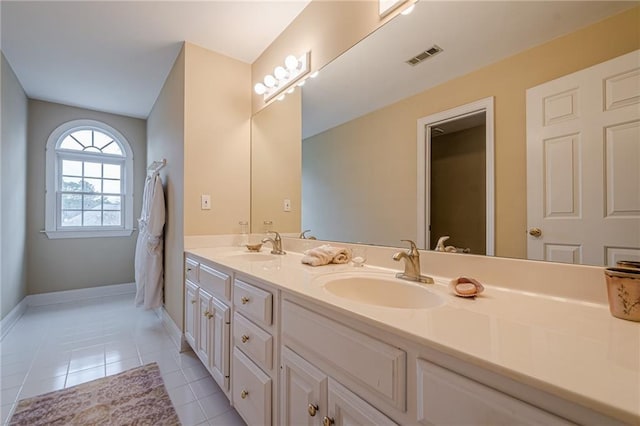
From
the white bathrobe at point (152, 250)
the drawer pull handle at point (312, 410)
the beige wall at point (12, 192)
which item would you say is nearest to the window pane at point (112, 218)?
the beige wall at point (12, 192)

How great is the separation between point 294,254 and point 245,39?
5.42 ft

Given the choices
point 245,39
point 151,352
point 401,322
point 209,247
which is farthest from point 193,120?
point 401,322

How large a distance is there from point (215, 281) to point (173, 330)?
119cm

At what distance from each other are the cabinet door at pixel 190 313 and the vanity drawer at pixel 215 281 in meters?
0.19

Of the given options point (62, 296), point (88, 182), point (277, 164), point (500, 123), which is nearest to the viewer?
→ point (500, 123)

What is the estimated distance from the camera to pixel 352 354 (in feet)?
2.27

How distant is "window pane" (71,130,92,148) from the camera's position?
3.43 metres

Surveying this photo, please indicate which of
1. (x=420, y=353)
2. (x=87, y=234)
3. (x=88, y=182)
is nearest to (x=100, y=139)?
(x=88, y=182)

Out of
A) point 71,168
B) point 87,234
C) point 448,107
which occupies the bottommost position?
point 87,234

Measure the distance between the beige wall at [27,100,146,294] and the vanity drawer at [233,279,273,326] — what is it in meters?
3.28

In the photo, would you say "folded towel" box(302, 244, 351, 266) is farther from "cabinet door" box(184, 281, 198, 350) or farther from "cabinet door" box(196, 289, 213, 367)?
"cabinet door" box(184, 281, 198, 350)

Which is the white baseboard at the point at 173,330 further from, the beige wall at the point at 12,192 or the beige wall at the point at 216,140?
the beige wall at the point at 12,192

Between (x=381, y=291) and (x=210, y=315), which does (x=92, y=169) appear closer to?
(x=210, y=315)

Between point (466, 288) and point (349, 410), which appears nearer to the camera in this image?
point (349, 410)
